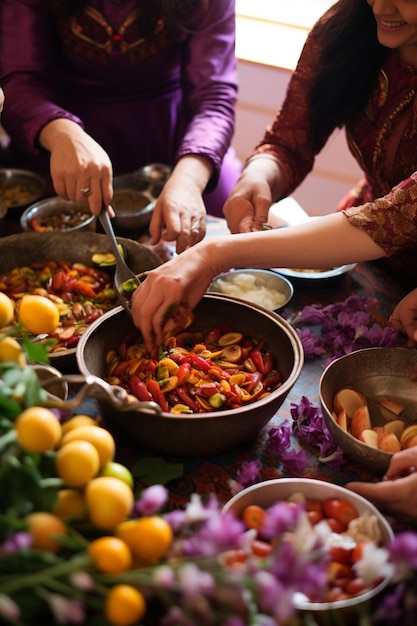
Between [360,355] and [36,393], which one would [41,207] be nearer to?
[360,355]

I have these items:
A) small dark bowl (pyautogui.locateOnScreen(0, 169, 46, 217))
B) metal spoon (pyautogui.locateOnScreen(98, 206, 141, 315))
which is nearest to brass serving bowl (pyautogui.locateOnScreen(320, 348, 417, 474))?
metal spoon (pyautogui.locateOnScreen(98, 206, 141, 315))

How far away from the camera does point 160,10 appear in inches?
82.4

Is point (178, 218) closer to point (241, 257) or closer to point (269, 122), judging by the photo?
point (241, 257)

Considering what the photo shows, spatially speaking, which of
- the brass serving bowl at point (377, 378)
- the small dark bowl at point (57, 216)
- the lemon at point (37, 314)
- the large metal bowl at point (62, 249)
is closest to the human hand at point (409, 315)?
the brass serving bowl at point (377, 378)

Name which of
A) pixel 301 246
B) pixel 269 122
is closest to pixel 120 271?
pixel 301 246

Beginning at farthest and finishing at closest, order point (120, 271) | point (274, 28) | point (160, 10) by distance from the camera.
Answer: point (274, 28)
point (160, 10)
point (120, 271)

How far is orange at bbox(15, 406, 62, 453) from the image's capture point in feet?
2.48

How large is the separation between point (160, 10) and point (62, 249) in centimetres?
86

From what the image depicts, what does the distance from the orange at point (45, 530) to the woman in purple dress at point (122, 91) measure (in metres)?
1.02

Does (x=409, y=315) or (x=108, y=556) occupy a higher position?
(x=108, y=556)

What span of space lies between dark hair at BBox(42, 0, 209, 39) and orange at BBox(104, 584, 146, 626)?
71.1 inches

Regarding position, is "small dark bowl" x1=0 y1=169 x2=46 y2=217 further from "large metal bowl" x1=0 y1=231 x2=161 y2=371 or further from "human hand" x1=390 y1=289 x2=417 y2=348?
"human hand" x1=390 y1=289 x2=417 y2=348

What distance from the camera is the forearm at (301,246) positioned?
135cm

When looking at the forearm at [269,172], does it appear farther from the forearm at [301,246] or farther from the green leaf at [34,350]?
the green leaf at [34,350]
